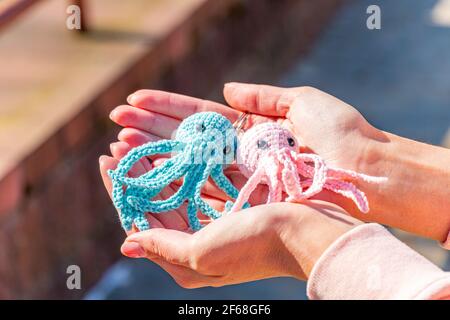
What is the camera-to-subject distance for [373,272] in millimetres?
1322

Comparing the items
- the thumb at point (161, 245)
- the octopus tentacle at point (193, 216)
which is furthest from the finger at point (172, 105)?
the thumb at point (161, 245)

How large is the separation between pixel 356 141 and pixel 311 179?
5.2 inches

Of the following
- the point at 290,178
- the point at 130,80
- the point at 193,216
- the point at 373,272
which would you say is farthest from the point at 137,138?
the point at 130,80

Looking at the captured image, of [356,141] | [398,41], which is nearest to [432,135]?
[398,41]

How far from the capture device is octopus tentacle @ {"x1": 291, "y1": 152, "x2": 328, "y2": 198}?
Answer: 1.58 metres

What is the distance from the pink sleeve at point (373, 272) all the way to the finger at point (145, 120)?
20.6 inches

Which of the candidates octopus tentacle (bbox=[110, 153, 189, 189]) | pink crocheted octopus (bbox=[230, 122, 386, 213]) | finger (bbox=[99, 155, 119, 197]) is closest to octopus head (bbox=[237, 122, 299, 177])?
pink crocheted octopus (bbox=[230, 122, 386, 213])

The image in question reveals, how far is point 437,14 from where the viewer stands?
183 inches

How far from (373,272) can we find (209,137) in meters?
0.49

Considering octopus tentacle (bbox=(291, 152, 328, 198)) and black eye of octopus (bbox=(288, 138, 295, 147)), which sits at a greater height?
black eye of octopus (bbox=(288, 138, 295, 147))

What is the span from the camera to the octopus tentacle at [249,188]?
1.58 metres

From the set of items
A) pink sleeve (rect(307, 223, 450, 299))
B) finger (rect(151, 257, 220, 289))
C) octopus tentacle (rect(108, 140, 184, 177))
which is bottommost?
finger (rect(151, 257, 220, 289))

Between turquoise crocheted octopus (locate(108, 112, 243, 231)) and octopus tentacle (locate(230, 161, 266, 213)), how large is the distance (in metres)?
0.07

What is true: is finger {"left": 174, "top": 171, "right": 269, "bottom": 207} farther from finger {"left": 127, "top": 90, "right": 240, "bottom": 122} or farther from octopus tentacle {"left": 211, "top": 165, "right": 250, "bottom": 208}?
finger {"left": 127, "top": 90, "right": 240, "bottom": 122}
